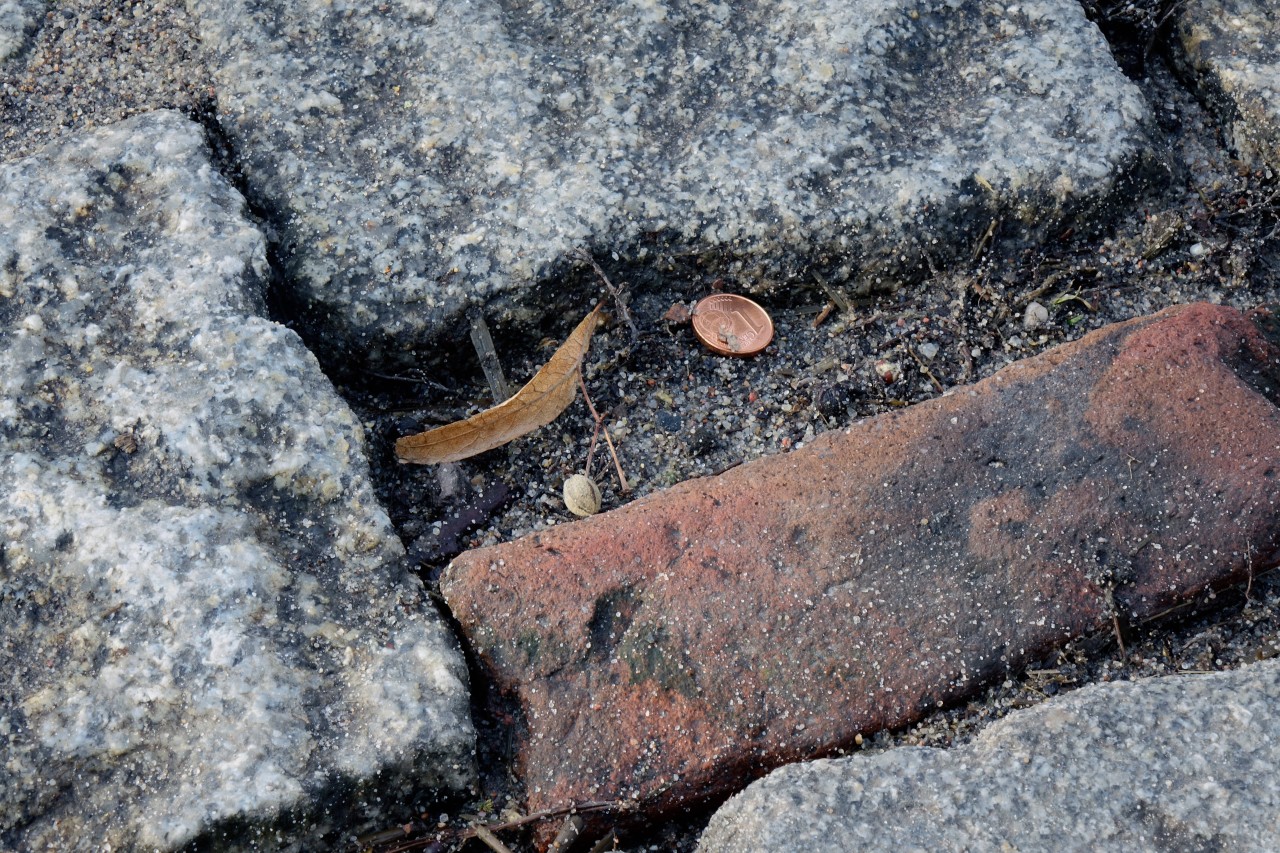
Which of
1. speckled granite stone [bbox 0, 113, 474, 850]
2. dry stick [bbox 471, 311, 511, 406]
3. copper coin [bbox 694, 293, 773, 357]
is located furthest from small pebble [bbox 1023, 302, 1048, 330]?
speckled granite stone [bbox 0, 113, 474, 850]

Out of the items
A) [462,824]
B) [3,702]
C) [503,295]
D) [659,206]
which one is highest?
[659,206]

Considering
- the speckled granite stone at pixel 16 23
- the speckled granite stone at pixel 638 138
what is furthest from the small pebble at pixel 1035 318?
the speckled granite stone at pixel 16 23

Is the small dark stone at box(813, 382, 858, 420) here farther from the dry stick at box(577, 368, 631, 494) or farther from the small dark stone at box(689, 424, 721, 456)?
the dry stick at box(577, 368, 631, 494)

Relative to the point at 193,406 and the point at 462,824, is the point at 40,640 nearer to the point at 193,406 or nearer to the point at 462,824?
the point at 193,406

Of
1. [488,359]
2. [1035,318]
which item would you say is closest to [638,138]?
[488,359]

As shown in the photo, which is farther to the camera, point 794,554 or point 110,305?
point 110,305

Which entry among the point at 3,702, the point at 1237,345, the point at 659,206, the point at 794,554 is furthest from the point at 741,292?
the point at 3,702

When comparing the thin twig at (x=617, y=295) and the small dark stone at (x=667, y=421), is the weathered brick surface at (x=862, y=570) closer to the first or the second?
the small dark stone at (x=667, y=421)
